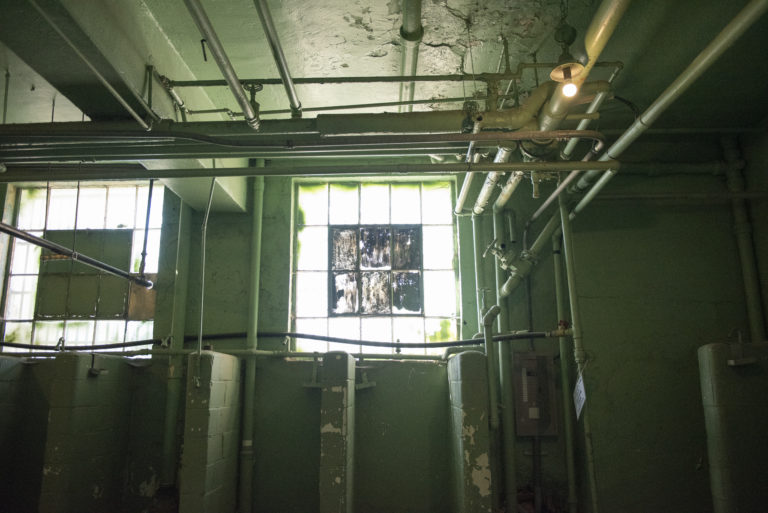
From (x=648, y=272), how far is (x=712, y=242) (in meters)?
0.61

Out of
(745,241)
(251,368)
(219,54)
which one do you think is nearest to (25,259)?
(251,368)

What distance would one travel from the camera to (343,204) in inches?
199

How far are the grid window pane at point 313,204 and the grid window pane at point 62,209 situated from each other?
2.17m

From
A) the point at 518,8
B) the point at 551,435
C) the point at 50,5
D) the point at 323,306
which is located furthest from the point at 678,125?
the point at 50,5

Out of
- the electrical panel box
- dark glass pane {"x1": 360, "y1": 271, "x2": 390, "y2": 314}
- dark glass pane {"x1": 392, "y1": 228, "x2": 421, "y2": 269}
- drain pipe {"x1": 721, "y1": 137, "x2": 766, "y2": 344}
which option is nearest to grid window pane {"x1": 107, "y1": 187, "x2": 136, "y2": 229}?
dark glass pane {"x1": 360, "y1": 271, "x2": 390, "y2": 314}

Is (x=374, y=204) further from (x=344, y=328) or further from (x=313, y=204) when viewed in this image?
(x=344, y=328)

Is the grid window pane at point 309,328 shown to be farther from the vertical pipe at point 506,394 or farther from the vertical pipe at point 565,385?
the vertical pipe at point 565,385

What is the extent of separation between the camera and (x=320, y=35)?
3324 millimetres

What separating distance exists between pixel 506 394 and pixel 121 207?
3.90 meters

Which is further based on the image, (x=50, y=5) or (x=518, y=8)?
(x=518, y=8)

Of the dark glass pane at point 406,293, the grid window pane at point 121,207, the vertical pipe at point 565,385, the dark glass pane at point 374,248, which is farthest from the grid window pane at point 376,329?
the grid window pane at point 121,207

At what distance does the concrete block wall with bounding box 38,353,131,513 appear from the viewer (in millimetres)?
3473

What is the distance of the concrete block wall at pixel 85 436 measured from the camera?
3.47 m

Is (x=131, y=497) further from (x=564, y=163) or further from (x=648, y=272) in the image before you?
(x=648, y=272)
